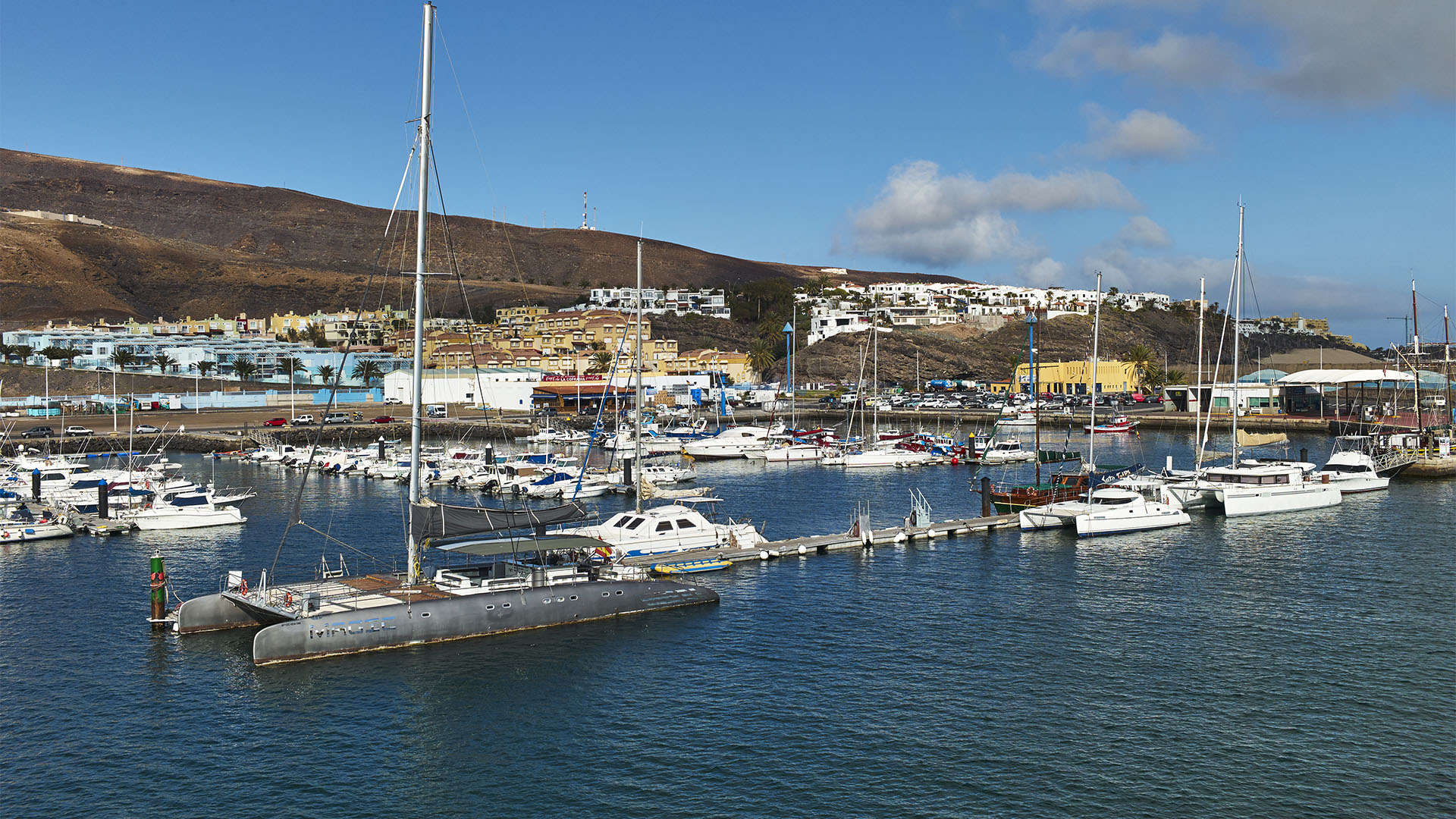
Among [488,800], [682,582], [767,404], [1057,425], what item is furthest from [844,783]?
[767,404]

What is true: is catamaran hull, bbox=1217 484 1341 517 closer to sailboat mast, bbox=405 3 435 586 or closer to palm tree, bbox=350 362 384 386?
sailboat mast, bbox=405 3 435 586

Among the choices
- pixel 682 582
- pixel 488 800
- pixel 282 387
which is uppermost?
pixel 282 387

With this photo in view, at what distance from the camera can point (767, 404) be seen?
144750mm

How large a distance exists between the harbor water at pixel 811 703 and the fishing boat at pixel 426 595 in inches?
21.9

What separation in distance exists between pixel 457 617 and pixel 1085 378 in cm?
14917

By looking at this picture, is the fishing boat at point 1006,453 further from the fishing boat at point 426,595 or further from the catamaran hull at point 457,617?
the catamaran hull at point 457,617

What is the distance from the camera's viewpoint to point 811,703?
1056 inches

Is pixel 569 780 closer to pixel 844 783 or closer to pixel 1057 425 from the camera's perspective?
pixel 844 783

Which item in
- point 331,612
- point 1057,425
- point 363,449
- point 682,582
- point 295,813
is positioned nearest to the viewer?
point 295,813

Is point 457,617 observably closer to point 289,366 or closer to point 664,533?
point 664,533

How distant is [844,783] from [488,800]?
23.5 ft


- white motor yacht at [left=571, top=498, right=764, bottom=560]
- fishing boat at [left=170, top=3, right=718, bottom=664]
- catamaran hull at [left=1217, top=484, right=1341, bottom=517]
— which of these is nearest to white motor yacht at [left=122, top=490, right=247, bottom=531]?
fishing boat at [left=170, top=3, right=718, bottom=664]

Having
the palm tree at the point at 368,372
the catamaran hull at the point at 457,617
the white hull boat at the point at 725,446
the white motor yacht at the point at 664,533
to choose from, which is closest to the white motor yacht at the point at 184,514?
the white motor yacht at the point at 664,533

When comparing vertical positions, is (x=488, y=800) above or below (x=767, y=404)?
below
